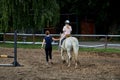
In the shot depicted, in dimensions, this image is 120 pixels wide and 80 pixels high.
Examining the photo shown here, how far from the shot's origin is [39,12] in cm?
1797

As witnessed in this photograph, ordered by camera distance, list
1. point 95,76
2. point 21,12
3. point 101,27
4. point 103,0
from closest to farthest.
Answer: point 95,76
point 21,12
point 103,0
point 101,27

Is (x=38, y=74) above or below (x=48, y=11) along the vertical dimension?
below

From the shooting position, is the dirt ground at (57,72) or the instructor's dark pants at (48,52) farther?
the instructor's dark pants at (48,52)

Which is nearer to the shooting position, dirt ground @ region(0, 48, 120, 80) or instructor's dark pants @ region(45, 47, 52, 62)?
dirt ground @ region(0, 48, 120, 80)

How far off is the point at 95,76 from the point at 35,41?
62.6ft

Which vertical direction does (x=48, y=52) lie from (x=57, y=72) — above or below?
above

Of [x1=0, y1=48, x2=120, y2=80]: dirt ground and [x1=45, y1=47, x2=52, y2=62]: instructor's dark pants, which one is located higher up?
[x1=45, y1=47, x2=52, y2=62]: instructor's dark pants

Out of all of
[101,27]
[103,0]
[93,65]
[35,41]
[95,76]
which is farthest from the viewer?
[101,27]

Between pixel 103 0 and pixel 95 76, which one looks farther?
pixel 103 0

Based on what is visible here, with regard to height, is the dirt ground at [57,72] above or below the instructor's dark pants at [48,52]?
below

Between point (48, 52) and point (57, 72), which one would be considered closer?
point (57, 72)

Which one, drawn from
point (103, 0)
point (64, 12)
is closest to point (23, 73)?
point (103, 0)

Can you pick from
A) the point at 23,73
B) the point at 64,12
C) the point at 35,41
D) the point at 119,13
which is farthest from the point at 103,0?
the point at 23,73

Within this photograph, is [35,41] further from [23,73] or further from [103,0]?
[23,73]
